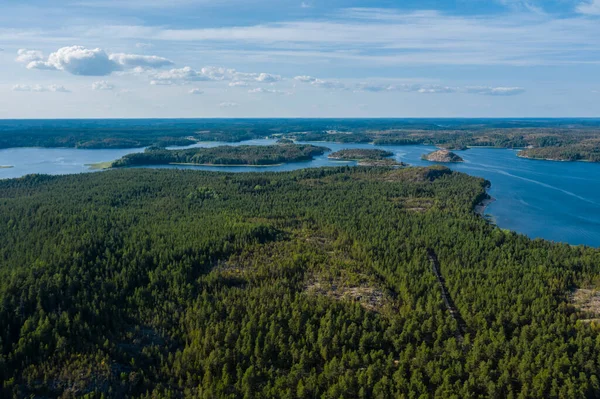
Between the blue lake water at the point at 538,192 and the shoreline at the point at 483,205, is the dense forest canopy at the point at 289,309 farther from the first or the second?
the shoreline at the point at 483,205

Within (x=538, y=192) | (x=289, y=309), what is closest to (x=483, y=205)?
(x=538, y=192)

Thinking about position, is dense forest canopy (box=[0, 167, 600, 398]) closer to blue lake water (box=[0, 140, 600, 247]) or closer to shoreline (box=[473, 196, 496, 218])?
blue lake water (box=[0, 140, 600, 247])

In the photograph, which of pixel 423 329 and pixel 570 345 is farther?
pixel 423 329

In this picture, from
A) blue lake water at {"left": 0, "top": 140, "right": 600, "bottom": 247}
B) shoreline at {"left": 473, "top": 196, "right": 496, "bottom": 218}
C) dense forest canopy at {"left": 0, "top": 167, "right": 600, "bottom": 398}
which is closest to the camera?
dense forest canopy at {"left": 0, "top": 167, "right": 600, "bottom": 398}

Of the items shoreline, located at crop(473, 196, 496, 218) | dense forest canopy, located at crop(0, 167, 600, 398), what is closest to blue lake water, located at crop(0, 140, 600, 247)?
shoreline, located at crop(473, 196, 496, 218)

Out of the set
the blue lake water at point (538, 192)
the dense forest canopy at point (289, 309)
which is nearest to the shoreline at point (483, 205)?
the blue lake water at point (538, 192)

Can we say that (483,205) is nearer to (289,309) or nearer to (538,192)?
(538,192)

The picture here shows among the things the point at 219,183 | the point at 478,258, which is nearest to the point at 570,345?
the point at 478,258

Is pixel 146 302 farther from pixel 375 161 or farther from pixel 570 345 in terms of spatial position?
pixel 375 161
